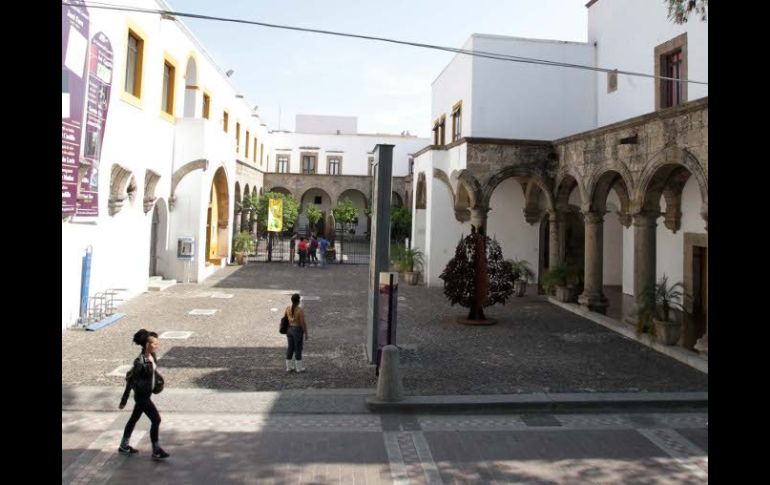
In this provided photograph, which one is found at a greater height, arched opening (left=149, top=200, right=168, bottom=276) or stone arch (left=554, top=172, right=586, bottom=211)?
stone arch (left=554, top=172, right=586, bottom=211)

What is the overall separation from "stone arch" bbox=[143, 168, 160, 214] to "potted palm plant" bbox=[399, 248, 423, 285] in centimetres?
881

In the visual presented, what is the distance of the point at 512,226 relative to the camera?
64.3 feet

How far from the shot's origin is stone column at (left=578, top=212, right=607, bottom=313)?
1405 centimetres

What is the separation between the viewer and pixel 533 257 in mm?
19609

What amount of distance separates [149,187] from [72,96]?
18.1 ft

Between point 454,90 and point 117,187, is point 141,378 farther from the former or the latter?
point 454,90

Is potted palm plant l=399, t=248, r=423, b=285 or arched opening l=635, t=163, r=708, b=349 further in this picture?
potted palm plant l=399, t=248, r=423, b=285

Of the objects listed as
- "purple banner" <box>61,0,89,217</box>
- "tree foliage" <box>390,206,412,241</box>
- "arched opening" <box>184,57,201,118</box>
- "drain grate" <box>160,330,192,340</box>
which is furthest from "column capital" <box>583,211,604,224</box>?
"tree foliage" <box>390,206,412,241</box>

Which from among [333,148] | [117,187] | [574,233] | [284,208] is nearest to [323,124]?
[333,148]

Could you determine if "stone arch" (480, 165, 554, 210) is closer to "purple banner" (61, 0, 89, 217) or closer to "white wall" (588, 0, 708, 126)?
"white wall" (588, 0, 708, 126)

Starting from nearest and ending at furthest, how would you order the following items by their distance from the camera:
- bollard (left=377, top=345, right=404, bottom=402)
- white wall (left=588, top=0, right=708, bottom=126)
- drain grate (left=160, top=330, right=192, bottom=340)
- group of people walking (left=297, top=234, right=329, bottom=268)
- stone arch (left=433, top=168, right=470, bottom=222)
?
bollard (left=377, top=345, right=404, bottom=402)
drain grate (left=160, top=330, right=192, bottom=340)
white wall (left=588, top=0, right=708, bottom=126)
stone arch (left=433, top=168, right=470, bottom=222)
group of people walking (left=297, top=234, right=329, bottom=268)
